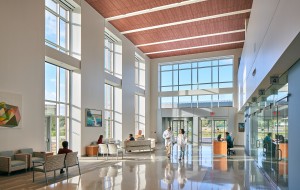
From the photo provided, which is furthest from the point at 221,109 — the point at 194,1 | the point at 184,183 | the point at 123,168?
the point at 184,183

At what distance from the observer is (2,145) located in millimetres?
8164

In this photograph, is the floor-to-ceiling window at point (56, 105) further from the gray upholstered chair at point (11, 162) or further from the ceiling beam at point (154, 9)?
the ceiling beam at point (154, 9)

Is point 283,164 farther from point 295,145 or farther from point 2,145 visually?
point 2,145

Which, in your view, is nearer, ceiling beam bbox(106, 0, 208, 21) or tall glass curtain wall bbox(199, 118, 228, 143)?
ceiling beam bbox(106, 0, 208, 21)

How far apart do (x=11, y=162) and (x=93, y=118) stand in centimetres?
602

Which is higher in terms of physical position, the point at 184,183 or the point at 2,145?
the point at 2,145

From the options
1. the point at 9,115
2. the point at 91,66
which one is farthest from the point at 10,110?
the point at 91,66

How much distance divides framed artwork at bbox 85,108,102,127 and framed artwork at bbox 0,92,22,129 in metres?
4.35

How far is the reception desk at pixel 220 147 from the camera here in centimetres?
1335

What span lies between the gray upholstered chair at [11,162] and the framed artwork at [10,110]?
35.5 inches

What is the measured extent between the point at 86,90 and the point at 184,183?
26.1ft

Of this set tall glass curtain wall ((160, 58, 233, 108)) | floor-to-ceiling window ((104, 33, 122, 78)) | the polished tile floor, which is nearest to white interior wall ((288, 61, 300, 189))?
the polished tile floor

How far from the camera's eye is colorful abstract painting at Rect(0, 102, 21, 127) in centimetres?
823

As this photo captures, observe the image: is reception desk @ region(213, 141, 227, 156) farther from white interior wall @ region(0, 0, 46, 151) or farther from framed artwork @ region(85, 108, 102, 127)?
white interior wall @ region(0, 0, 46, 151)
